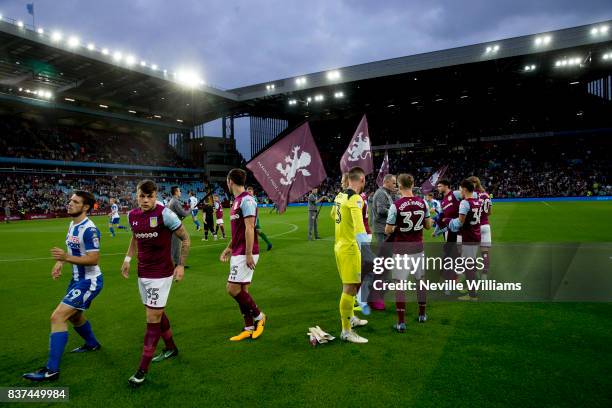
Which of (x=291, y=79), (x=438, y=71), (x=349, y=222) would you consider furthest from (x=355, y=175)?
(x=291, y=79)

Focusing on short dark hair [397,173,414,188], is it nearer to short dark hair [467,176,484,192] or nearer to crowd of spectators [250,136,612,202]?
short dark hair [467,176,484,192]

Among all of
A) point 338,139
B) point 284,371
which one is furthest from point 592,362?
point 338,139

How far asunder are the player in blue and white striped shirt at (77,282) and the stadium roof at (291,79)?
1352 inches

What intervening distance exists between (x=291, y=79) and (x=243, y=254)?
4171cm

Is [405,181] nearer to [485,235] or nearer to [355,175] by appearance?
[355,175]

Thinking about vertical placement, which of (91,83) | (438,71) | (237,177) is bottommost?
(237,177)

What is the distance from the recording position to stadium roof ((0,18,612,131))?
32.0 m

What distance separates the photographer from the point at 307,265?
1005 centimetres

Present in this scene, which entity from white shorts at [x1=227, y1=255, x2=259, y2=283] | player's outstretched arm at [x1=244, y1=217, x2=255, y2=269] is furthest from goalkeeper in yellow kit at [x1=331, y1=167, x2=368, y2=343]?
white shorts at [x1=227, y1=255, x2=259, y2=283]

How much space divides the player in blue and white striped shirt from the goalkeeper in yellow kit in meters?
3.02

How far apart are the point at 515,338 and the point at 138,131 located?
63.5 meters

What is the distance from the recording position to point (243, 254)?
199 inches

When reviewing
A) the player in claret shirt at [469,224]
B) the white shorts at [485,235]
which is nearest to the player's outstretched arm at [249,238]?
the player in claret shirt at [469,224]

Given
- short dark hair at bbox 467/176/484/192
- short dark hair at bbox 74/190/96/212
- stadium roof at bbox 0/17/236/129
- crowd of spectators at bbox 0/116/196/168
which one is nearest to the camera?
short dark hair at bbox 74/190/96/212
